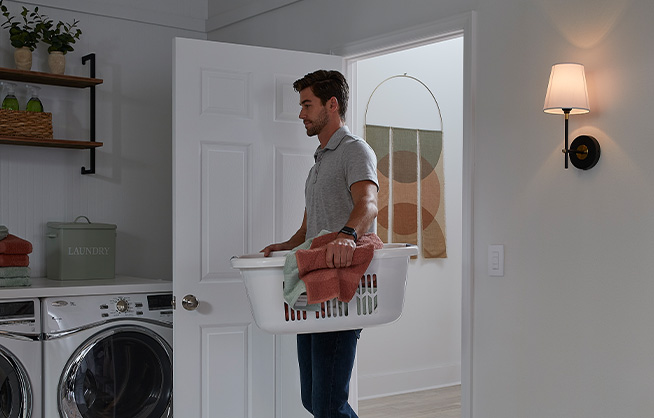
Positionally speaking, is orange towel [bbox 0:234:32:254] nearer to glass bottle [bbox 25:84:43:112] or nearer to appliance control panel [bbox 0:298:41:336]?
appliance control panel [bbox 0:298:41:336]

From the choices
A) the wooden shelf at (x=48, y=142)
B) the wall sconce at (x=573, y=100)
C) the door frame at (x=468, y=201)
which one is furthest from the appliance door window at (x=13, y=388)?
the wall sconce at (x=573, y=100)

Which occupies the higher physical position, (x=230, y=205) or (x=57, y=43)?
(x=57, y=43)

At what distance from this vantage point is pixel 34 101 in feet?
11.9

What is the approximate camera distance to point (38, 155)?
12.5 ft

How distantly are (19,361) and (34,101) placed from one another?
4.19 ft

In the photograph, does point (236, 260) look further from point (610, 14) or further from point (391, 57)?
point (391, 57)

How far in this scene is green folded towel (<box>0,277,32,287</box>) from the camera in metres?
3.22

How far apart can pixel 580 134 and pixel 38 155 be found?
264cm

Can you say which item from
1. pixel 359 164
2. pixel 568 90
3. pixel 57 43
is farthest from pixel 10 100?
pixel 568 90

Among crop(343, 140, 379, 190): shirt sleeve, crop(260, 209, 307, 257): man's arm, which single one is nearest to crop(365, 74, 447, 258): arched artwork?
crop(260, 209, 307, 257): man's arm

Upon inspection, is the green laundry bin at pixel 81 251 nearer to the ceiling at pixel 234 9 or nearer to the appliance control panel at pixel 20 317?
the appliance control panel at pixel 20 317

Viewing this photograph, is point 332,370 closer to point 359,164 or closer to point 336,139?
point 359,164

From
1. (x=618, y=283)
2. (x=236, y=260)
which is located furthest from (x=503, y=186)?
(x=236, y=260)

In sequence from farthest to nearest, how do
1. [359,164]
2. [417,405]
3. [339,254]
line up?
[417,405], [359,164], [339,254]
